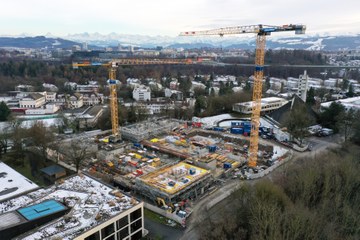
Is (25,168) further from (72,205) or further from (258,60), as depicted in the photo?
(258,60)

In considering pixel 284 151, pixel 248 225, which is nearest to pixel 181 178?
pixel 248 225

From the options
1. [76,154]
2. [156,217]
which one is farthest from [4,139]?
[156,217]

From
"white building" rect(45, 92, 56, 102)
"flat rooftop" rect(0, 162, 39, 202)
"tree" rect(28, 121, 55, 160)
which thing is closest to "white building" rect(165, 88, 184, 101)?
"white building" rect(45, 92, 56, 102)

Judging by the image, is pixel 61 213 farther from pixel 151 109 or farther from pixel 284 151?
pixel 151 109

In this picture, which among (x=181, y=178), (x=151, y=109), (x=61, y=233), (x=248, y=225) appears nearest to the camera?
(x=61, y=233)

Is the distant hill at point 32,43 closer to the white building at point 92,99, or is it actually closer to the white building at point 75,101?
the white building at point 92,99

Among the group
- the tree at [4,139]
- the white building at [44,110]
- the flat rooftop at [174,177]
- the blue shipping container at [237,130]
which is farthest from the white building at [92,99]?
the flat rooftop at [174,177]
